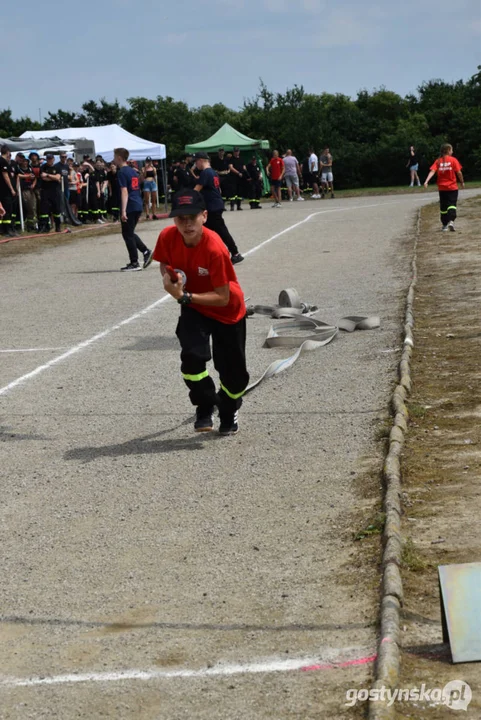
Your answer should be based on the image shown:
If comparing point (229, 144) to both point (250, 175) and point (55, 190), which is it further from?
point (55, 190)

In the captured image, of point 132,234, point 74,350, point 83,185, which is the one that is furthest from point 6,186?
point 74,350

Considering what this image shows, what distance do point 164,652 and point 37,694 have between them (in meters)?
0.53

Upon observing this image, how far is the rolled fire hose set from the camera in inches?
386

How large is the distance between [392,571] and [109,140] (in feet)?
120

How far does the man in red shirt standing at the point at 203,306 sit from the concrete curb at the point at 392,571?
1199 millimetres

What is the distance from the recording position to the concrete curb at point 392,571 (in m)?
3.65

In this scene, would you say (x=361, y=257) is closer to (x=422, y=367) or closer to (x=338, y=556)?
(x=422, y=367)

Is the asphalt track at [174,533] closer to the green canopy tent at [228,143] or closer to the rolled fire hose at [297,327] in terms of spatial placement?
the rolled fire hose at [297,327]

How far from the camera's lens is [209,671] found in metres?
3.95

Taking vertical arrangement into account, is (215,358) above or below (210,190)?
below

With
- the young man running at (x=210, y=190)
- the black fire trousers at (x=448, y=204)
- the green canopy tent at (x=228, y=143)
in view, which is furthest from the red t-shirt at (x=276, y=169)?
the young man running at (x=210, y=190)

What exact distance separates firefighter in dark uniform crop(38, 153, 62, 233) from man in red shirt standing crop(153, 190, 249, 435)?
21196mm

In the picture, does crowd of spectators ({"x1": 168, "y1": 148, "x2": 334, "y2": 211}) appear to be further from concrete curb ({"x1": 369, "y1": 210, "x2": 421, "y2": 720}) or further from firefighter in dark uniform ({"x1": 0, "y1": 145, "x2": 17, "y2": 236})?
concrete curb ({"x1": 369, "y1": 210, "x2": 421, "y2": 720})

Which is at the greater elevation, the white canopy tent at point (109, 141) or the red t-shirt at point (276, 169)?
the white canopy tent at point (109, 141)
